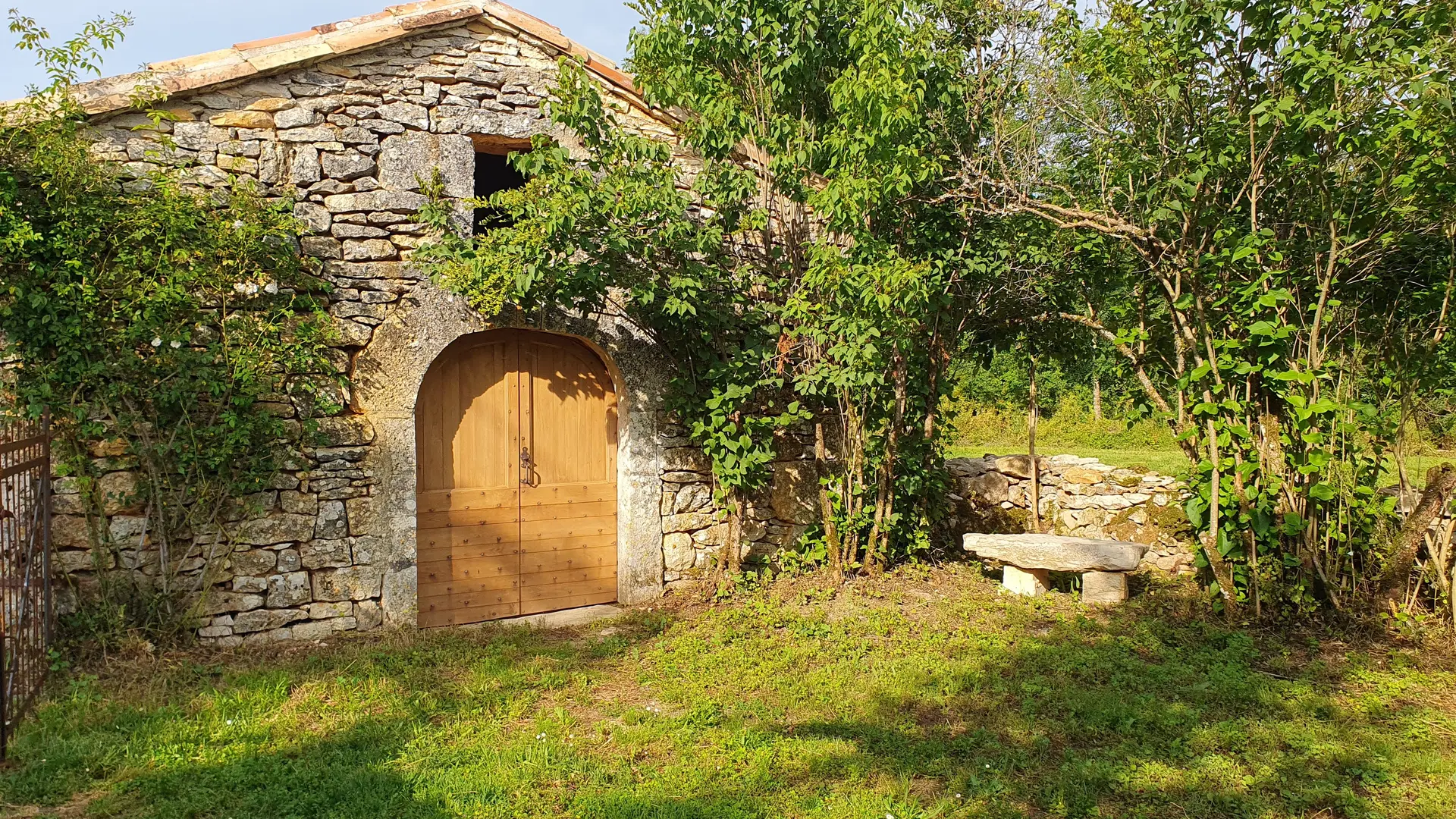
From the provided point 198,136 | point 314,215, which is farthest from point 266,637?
point 198,136

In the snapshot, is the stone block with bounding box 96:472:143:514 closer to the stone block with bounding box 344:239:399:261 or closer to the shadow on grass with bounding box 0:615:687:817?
the shadow on grass with bounding box 0:615:687:817

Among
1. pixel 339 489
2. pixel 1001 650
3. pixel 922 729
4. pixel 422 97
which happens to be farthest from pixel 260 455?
pixel 1001 650

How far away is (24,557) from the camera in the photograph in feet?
13.9

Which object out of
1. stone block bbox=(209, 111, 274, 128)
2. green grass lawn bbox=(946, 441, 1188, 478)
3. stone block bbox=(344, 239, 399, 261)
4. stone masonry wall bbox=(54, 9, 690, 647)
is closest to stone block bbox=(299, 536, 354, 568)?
stone masonry wall bbox=(54, 9, 690, 647)

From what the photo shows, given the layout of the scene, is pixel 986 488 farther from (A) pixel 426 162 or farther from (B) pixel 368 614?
(A) pixel 426 162

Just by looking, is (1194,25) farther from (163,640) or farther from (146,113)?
(163,640)

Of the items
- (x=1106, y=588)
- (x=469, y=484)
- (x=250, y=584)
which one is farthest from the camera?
(x=1106, y=588)

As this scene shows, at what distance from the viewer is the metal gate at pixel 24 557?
12.8 ft

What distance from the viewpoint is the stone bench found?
5.93 m

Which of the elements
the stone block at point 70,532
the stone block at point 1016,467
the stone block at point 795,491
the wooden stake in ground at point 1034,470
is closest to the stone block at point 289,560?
the stone block at point 70,532

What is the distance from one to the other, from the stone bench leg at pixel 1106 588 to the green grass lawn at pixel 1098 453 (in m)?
2.75

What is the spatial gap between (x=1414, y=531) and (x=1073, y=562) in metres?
1.93

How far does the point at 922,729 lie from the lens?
408cm

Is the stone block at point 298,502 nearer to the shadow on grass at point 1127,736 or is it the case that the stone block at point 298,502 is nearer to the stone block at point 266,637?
the stone block at point 266,637
